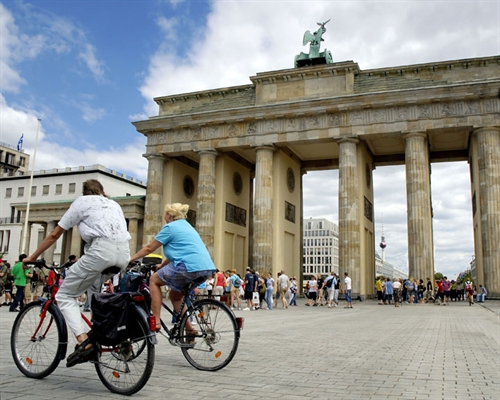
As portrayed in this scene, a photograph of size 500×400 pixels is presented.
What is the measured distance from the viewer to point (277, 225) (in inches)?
1426

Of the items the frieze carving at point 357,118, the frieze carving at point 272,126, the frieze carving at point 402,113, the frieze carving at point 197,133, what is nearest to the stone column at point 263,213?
the frieze carving at point 272,126

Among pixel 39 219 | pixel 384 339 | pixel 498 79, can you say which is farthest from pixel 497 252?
pixel 39 219

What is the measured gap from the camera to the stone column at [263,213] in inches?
1345

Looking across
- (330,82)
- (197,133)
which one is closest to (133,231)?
(197,133)

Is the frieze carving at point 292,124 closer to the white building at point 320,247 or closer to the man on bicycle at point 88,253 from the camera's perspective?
the man on bicycle at point 88,253

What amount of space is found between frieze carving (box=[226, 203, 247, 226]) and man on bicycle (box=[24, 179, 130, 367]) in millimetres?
33582

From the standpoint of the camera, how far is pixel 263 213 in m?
34.7

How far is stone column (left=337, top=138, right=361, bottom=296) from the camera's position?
104 feet

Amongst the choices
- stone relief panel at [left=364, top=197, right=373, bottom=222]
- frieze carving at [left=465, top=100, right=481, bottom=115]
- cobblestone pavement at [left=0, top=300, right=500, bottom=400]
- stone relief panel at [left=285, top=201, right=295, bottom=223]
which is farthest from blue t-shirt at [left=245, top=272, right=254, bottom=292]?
frieze carving at [left=465, top=100, right=481, bottom=115]

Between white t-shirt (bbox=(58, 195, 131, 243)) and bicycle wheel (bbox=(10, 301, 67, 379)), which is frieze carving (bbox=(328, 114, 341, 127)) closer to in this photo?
white t-shirt (bbox=(58, 195, 131, 243))

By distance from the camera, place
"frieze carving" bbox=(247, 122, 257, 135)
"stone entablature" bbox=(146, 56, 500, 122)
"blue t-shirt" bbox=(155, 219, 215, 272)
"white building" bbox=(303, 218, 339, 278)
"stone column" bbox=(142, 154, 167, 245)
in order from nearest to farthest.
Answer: "blue t-shirt" bbox=(155, 219, 215, 272)
"stone entablature" bbox=(146, 56, 500, 122)
"frieze carving" bbox=(247, 122, 257, 135)
"stone column" bbox=(142, 154, 167, 245)
"white building" bbox=(303, 218, 339, 278)

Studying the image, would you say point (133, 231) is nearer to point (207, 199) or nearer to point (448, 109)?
point (207, 199)

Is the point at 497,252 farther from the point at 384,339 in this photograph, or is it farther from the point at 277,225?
the point at 384,339

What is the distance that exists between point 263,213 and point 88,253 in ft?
98.3
